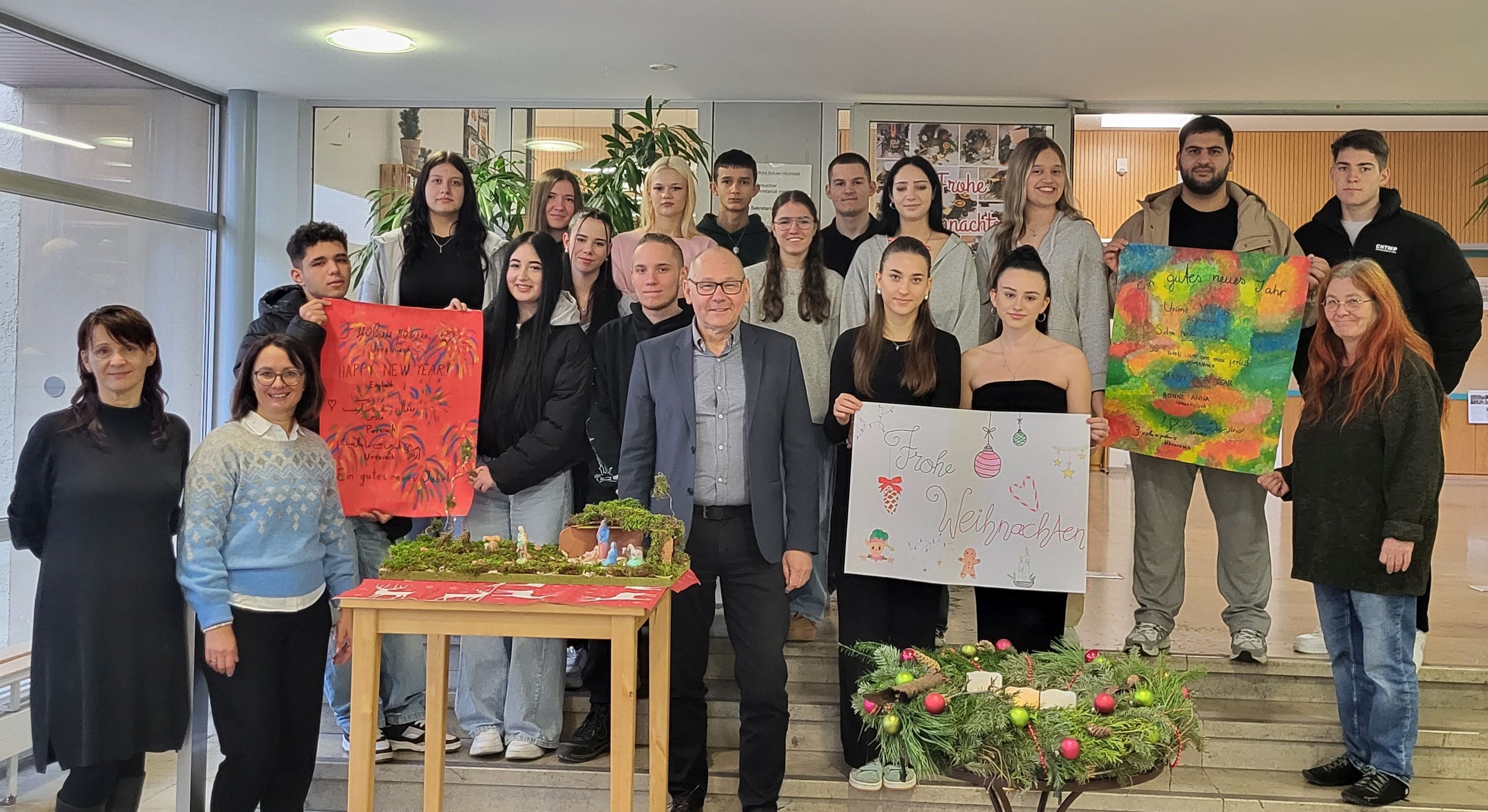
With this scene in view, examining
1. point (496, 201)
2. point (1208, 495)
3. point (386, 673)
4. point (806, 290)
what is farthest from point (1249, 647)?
point (496, 201)

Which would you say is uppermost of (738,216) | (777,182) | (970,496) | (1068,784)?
(777,182)

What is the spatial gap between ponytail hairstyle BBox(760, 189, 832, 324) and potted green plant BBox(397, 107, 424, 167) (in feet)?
10.1

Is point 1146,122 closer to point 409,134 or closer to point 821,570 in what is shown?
point 409,134

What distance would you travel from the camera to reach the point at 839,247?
4.72m

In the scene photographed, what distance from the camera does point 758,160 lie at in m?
6.32

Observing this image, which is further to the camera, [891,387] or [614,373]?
[614,373]

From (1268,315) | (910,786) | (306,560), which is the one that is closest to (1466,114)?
(1268,315)

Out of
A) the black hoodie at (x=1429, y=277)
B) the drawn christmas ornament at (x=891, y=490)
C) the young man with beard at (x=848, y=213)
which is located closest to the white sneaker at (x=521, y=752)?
the drawn christmas ornament at (x=891, y=490)

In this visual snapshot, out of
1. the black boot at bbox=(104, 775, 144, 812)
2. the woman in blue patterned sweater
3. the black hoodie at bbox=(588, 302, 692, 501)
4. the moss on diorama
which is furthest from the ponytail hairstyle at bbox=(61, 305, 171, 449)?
the black hoodie at bbox=(588, 302, 692, 501)

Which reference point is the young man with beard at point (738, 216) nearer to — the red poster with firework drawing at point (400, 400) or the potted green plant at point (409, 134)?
the red poster with firework drawing at point (400, 400)

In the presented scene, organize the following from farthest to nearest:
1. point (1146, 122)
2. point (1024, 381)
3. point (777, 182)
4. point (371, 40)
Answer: point (1146, 122) → point (777, 182) → point (371, 40) → point (1024, 381)

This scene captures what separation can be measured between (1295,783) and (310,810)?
3.48 m

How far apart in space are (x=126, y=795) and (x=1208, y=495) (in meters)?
3.92

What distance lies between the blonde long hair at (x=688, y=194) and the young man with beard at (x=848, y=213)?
0.55 meters
